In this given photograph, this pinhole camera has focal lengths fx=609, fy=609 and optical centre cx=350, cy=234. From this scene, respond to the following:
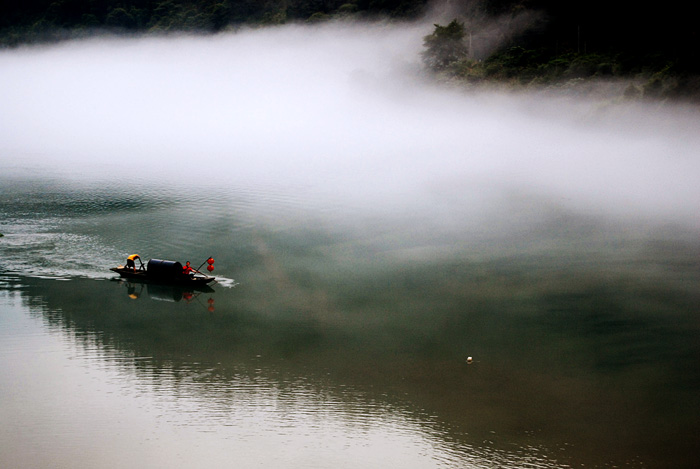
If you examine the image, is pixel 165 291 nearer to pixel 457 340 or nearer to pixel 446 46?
pixel 457 340

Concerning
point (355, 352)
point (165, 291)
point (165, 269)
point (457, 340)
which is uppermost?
point (165, 269)

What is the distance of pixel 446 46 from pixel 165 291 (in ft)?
168

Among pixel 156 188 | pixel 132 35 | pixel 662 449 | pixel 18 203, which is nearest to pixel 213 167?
pixel 156 188

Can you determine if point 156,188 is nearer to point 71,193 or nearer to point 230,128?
point 71,193

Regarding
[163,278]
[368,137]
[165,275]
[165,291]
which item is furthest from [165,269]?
[368,137]

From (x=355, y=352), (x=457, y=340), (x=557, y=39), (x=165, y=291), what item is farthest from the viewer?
(x=557, y=39)

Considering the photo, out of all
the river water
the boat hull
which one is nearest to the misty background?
the river water

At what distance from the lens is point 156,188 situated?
117ft

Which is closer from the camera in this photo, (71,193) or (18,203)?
(18,203)

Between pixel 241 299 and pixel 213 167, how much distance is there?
30.3 metres

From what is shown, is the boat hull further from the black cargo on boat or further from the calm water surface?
the calm water surface

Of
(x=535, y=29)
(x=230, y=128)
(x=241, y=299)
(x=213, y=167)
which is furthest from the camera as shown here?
(x=230, y=128)

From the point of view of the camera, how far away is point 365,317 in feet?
53.0

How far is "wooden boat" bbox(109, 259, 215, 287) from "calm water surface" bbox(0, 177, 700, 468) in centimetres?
37
